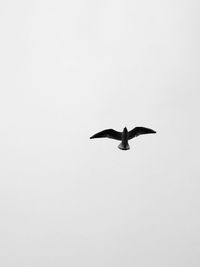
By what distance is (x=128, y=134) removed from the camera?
42.2 metres

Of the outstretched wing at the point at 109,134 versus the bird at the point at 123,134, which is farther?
the outstretched wing at the point at 109,134

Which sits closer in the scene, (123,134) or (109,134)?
(123,134)

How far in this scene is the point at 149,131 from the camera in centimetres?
4247

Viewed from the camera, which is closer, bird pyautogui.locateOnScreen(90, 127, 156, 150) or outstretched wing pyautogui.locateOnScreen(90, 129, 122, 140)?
bird pyautogui.locateOnScreen(90, 127, 156, 150)

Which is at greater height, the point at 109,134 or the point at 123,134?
the point at 109,134

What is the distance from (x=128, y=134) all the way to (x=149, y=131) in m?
2.17

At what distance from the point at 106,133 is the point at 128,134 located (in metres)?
2.26

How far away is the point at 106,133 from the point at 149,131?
4.41m
